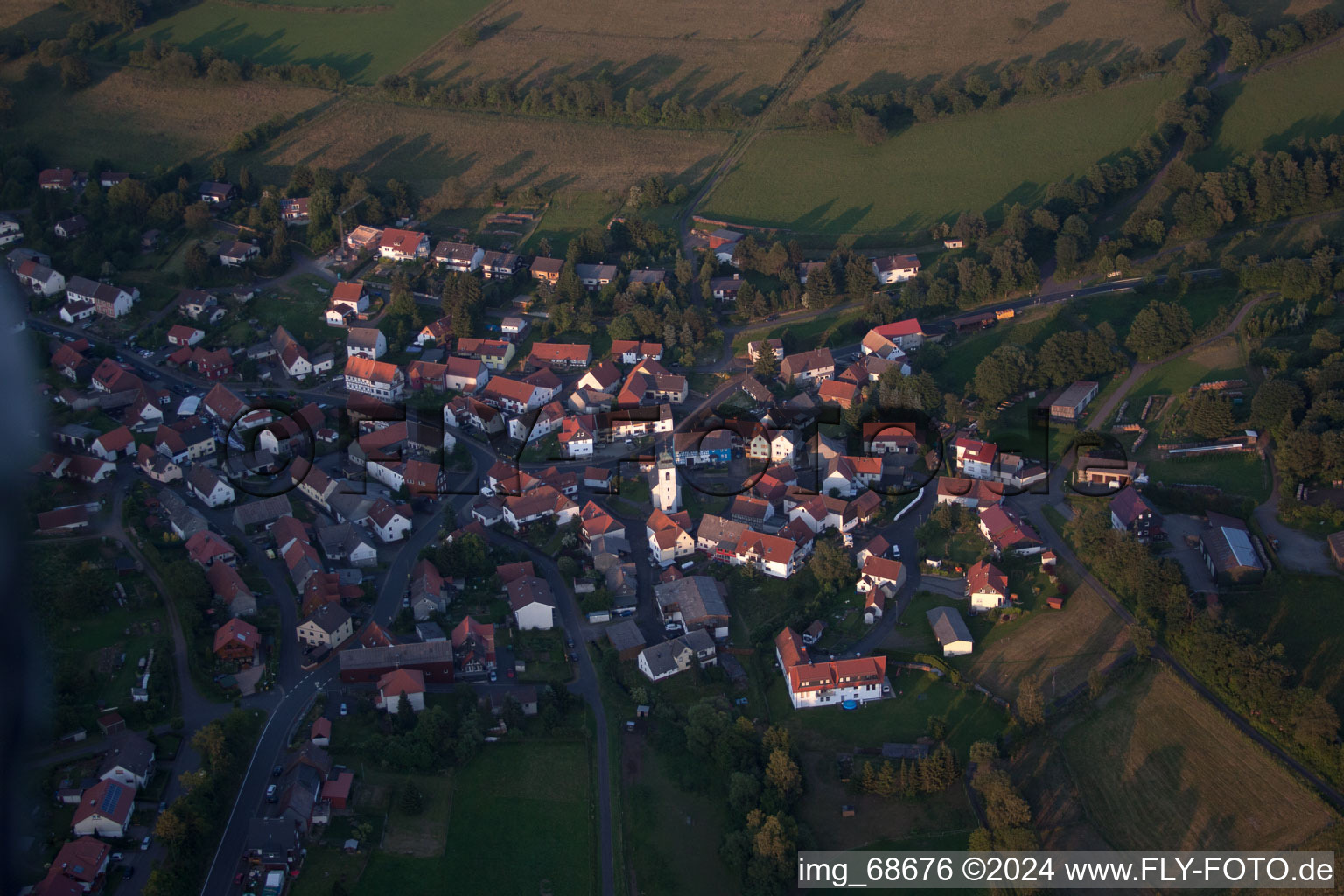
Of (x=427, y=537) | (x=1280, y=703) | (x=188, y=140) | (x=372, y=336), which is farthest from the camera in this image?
(x=188, y=140)

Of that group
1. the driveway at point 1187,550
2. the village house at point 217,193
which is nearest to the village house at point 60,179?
the village house at point 217,193

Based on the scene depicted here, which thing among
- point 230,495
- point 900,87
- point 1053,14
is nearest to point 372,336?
point 230,495

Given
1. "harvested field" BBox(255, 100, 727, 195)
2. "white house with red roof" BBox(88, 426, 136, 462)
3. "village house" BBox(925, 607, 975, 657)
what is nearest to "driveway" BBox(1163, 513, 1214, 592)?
"village house" BBox(925, 607, 975, 657)

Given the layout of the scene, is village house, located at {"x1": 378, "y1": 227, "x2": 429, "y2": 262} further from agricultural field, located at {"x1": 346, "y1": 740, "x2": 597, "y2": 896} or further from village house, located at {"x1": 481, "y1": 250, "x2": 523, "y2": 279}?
agricultural field, located at {"x1": 346, "y1": 740, "x2": 597, "y2": 896}

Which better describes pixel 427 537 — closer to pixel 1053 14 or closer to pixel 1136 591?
pixel 1136 591

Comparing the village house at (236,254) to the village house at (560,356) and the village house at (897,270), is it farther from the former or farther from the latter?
the village house at (897,270)

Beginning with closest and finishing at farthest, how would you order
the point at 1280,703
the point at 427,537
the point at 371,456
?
the point at 1280,703 → the point at 427,537 → the point at 371,456
